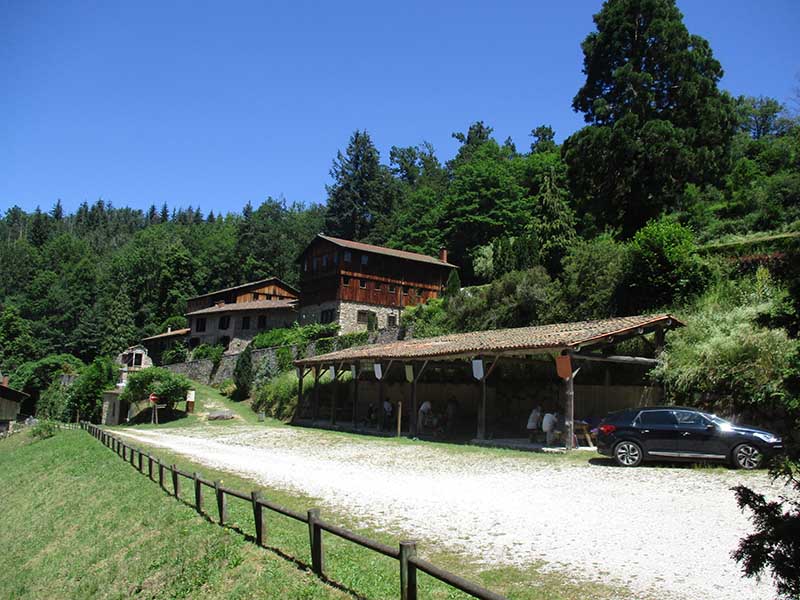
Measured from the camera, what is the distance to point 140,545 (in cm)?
1075

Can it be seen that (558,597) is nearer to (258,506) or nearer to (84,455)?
(258,506)

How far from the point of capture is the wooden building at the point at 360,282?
164 feet

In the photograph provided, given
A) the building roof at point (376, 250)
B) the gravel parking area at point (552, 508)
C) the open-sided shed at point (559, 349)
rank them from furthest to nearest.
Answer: the building roof at point (376, 250), the open-sided shed at point (559, 349), the gravel parking area at point (552, 508)

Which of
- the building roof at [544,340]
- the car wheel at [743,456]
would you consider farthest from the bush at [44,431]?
the car wheel at [743,456]

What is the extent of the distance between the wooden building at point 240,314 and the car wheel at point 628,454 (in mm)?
44508

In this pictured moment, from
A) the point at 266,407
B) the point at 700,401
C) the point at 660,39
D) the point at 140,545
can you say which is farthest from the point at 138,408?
the point at 660,39

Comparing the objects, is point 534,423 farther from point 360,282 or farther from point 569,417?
point 360,282

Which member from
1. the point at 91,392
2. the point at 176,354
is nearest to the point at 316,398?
the point at 91,392

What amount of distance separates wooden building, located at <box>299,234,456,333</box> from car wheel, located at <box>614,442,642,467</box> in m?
34.8

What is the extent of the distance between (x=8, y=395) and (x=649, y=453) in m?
49.1

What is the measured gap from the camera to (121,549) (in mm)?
11062

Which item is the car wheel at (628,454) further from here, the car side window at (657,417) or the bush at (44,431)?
the bush at (44,431)

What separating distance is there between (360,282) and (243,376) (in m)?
12.7

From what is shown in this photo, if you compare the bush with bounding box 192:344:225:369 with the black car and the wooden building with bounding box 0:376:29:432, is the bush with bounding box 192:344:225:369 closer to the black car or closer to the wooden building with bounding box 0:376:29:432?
the wooden building with bounding box 0:376:29:432
